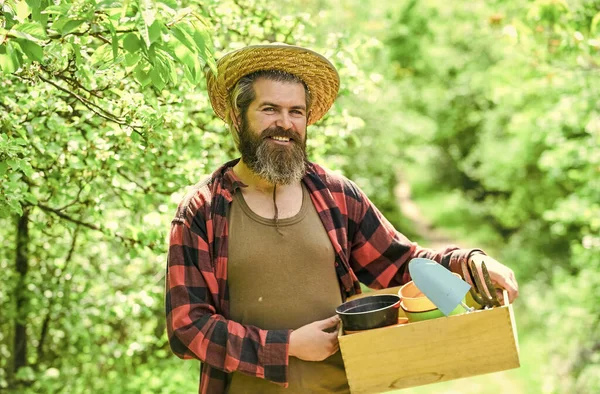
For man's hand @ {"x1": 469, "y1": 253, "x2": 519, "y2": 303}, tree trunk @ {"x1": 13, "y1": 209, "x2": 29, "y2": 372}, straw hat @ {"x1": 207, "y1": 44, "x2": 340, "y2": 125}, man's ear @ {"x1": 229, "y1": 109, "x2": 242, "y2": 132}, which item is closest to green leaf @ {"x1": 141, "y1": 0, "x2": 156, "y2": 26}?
straw hat @ {"x1": 207, "y1": 44, "x2": 340, "y2": 125}

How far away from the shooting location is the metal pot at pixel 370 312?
2145 millimetres

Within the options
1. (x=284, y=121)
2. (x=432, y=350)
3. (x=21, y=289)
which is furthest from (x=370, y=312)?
(x=21, y=289)

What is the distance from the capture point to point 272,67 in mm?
2551

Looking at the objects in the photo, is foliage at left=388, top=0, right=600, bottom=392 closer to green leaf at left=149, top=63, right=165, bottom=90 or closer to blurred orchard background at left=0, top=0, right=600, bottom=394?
blurred orchard background at left=0, top=0, right=600, bottom=394

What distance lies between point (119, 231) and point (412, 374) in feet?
6.93

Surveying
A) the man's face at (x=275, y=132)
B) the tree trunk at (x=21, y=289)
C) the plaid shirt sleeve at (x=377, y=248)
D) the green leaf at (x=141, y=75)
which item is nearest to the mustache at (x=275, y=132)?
the man's face at (x=275, y=132)

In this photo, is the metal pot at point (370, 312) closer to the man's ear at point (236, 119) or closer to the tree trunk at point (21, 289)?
the man's ear at point (236, 119)

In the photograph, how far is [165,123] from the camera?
3082 millimetres

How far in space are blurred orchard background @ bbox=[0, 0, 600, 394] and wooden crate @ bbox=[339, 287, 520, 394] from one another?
3.29 ft

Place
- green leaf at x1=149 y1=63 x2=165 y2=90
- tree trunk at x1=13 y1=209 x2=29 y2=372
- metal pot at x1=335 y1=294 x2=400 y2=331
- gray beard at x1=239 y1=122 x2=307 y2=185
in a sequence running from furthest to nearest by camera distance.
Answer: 1. tree trunk at x1=13 y1=209 x2=29 y2=372
2. gray beard at x1=239 y1=122 x2=307 y2=185
3. metal pot at x1=335 y1=294 x2=400 y2=331
4. green leaf at x1=149 y1=63 x2=165 y2=90

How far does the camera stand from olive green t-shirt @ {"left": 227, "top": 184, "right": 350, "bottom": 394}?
237 centimetres

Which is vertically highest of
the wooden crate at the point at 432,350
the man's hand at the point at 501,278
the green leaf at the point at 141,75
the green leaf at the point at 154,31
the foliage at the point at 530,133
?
the foliage at the point at 530,133

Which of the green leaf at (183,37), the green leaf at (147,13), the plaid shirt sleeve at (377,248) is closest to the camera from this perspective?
the green leaf at (147,13)

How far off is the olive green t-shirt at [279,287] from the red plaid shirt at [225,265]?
0.17 ft
